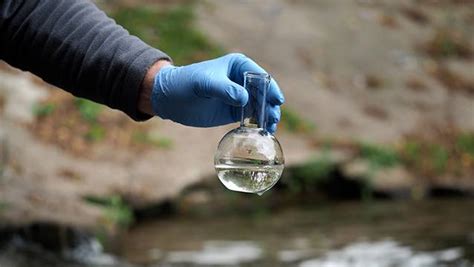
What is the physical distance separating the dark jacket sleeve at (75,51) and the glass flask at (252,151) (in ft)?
0.81

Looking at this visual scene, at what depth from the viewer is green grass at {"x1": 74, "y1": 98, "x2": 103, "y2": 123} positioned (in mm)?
9492

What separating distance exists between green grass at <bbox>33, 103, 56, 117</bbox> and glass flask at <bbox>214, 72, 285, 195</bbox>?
7.37 meters

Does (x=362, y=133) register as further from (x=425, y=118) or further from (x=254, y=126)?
(x=254, y=126)

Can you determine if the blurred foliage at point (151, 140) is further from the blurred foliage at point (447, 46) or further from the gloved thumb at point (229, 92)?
the gloved thumb at point (229, 92)

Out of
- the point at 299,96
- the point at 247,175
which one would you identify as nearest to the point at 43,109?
the point at 299,96

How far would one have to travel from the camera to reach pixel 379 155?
373 inches

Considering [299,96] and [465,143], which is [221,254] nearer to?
[299,96]

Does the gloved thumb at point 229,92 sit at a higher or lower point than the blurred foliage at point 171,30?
lower

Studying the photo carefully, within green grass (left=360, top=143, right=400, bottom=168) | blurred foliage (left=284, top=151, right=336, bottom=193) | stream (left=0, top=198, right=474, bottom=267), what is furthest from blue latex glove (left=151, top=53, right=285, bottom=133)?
green grass (left=360, top=143, right=400, bottom=168)

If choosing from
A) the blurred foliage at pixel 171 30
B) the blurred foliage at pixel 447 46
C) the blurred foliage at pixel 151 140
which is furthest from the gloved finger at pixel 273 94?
the blurred foliage at pixel 447 46

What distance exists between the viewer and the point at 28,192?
23.9ft

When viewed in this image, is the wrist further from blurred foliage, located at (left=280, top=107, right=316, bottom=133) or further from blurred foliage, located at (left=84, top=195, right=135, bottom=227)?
blurred foliage, located at (left=280, top=107, right=316, bottom=133)

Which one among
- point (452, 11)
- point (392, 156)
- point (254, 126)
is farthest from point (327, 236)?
point (452, 11)

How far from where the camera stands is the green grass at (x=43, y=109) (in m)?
9.35
